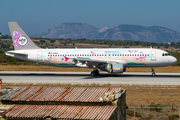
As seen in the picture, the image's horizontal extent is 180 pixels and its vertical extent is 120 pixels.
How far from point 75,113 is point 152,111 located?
10974 mm

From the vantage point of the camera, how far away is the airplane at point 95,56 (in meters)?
44.1

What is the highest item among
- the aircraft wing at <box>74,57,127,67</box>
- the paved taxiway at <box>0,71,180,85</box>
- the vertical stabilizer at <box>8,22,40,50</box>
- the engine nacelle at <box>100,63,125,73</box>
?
the vertical stabilizer at <box>8,22,40,50</box>

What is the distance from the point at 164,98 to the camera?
90.9 feet

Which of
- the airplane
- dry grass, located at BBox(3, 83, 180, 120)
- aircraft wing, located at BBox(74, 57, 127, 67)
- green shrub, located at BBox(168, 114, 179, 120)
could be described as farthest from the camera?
the airplane

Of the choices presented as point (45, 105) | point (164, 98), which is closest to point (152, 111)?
point (164, 98)

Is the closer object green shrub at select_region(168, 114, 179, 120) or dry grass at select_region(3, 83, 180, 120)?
green shrub at select_region(168, 114, 179, 120)

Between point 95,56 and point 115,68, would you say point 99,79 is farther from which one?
point 95,56

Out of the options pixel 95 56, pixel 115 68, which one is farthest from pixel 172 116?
pixel 95 56

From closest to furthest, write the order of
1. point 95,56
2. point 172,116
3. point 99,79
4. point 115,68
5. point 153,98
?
point 172,116
point 153,98
point 99,79
point 115,68
point 95,56

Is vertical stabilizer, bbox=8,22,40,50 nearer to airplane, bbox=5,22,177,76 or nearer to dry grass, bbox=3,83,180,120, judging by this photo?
airplane, bbox=5,22,177,76

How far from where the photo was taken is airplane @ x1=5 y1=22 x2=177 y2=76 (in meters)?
44.1

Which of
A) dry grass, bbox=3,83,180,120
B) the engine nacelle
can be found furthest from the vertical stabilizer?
dry grass, bbox=3,83,180,120

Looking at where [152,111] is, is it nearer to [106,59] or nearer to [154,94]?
[154,94]

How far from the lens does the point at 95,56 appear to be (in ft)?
151
